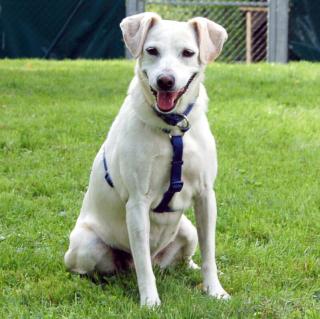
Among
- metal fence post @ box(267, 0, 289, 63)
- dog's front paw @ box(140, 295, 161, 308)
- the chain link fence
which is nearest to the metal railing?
the chain link fence

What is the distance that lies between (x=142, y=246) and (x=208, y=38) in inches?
42.9

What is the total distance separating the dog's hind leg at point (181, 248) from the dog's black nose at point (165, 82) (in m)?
1.04

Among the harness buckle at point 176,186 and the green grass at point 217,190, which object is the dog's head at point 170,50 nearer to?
the harness buckle at point 176,186

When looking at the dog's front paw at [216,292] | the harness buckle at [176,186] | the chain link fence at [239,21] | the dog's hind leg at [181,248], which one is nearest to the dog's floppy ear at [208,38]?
the harness buckle at [176,186]

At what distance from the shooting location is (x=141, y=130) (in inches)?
162

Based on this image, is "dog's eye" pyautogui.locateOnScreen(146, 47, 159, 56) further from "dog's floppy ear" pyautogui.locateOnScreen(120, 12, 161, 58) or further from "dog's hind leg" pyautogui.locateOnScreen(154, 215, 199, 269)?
"dog's hind leg" pyautogui.locateOnScreen(154, 215, 199, 269)

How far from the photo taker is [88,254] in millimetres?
4484

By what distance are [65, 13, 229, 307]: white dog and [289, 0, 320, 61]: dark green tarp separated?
1041 cm

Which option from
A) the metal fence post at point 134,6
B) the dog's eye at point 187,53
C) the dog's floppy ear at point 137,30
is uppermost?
the dog's floppy ear at point 137,30

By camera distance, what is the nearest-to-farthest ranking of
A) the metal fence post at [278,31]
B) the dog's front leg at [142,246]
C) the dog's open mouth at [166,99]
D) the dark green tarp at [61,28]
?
1. the dog's open mouth at [166,99]
2. the dog's front leg at [142,246]
3. the metal fence post at [278,31]
4. the dark green tarp at [61,28]

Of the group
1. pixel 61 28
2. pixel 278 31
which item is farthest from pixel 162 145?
pixel 61 28

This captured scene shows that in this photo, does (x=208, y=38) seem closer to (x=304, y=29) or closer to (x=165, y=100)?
(x=165, y=100)

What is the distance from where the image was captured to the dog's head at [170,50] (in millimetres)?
3926

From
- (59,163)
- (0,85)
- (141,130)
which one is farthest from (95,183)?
(0,85)
